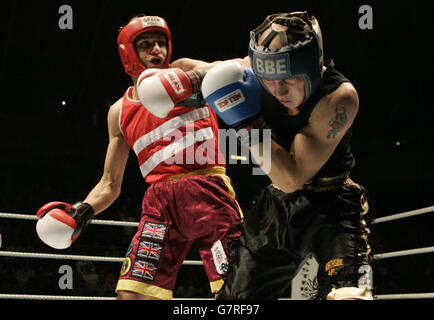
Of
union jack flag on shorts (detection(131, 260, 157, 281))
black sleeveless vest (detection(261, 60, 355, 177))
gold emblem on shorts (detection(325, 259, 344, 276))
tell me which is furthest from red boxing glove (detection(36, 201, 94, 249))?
gold emblem on shorts (detection(325, 259, 344, 276))

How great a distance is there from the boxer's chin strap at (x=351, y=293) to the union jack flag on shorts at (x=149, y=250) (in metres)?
0.79

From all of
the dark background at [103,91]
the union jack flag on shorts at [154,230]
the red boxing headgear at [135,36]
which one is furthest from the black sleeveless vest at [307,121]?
the dark background at [103,91]

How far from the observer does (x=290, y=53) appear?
159 cm

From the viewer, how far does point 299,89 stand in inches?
65.6

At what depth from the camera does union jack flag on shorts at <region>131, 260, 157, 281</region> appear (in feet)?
6.97

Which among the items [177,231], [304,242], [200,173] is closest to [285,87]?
[304,242]

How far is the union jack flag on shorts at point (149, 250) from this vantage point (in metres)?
2.15

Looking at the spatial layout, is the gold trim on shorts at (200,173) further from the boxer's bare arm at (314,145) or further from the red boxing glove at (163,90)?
the boxer's bare arm at (314,145)

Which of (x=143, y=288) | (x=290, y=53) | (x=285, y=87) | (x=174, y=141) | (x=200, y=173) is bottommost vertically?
(x=143, y=288)

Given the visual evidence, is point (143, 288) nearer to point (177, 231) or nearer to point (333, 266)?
point (177, 231)

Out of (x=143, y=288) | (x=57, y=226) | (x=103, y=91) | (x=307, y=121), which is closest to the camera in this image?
(x=307, y=121)

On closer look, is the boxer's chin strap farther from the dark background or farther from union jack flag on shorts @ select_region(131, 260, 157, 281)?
the dark background

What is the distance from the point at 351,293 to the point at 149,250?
0.87 meters
